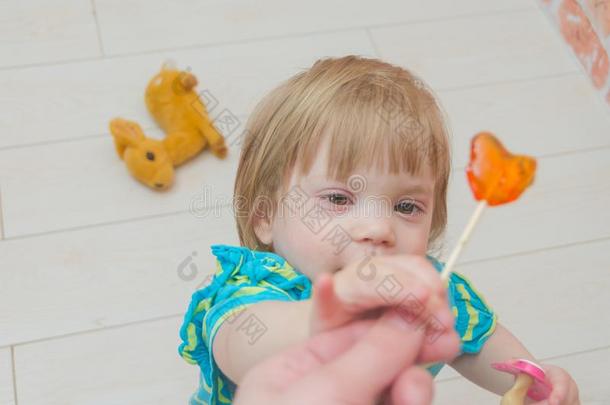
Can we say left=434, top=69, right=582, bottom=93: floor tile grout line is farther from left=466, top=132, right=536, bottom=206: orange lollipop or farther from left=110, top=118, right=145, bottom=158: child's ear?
left=466, top=132, right=536, bottom=206: orange lollipop

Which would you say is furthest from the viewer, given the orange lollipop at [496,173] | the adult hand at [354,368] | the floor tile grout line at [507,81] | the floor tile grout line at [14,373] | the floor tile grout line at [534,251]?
the floor tile grout line at [507,81]

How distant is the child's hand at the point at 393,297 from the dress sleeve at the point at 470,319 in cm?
38

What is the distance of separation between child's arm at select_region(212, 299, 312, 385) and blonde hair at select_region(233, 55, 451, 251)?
0.49 ft

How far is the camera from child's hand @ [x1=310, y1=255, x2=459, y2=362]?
1.54ft

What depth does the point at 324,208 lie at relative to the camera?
0.76m

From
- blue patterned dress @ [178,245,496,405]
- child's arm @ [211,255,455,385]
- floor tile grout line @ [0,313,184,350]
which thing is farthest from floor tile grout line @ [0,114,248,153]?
child's arm @ [211,255,455,385]

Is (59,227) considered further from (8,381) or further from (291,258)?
(291,258)

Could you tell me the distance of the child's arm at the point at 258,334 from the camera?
2.00ft

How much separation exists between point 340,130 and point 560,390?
0.30 meters

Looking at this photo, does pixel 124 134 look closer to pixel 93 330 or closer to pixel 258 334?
pixel 93 330

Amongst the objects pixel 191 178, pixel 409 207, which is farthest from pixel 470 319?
pixel 191 178

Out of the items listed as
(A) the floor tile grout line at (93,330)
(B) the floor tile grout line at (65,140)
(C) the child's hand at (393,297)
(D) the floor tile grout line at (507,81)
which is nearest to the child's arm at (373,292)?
(C) the child's hand at (393,297)

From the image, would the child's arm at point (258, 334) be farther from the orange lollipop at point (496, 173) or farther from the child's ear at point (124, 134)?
the child's ear at point (124, 134)

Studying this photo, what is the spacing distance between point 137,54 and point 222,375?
33.2 inches
